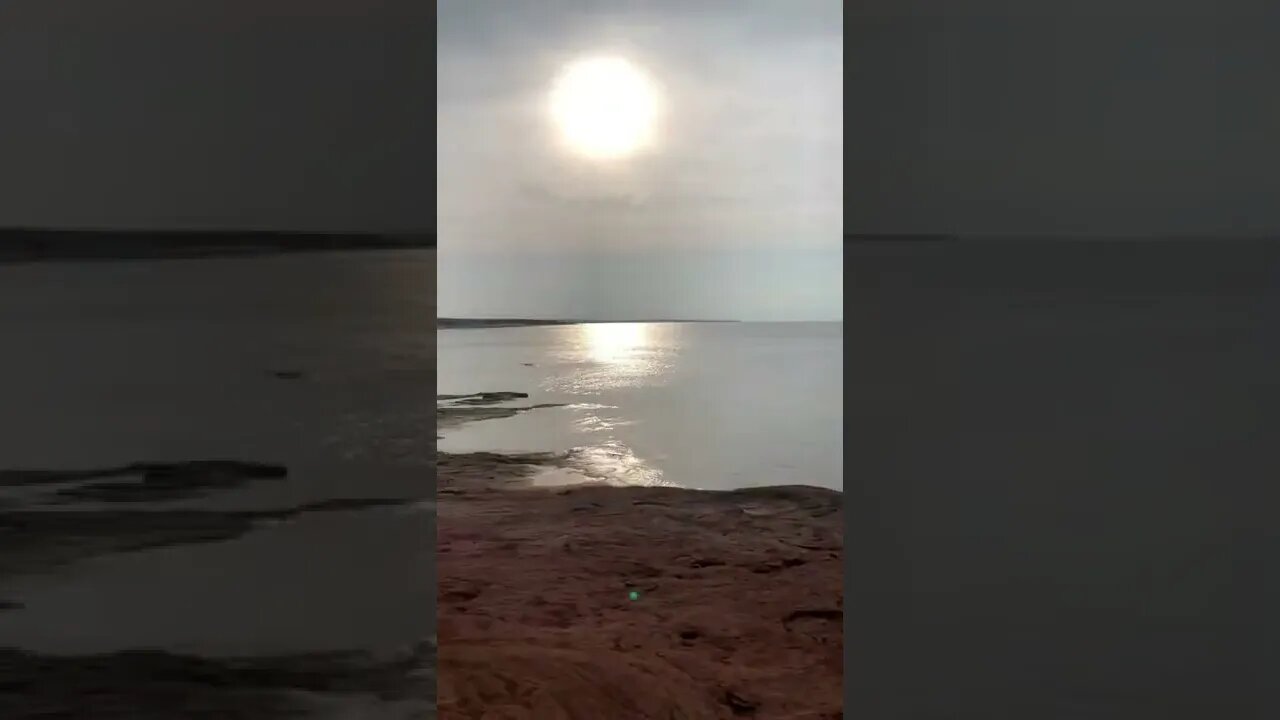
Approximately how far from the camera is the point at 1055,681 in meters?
0.89

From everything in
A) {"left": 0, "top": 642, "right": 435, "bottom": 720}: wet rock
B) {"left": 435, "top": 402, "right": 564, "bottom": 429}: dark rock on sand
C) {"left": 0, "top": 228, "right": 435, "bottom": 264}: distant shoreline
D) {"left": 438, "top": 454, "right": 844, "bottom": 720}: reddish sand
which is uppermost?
{"left": 0, "top": 228, "right": 435, "bottom": 264}: distant shoreline

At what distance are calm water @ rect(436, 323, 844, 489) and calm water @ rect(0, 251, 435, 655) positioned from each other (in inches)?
195

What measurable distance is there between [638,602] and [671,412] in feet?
18.6

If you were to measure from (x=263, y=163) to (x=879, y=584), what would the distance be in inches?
31.6

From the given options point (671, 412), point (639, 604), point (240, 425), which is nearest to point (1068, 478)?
point (240, 425)

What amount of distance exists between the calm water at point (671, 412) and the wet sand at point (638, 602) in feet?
2.31

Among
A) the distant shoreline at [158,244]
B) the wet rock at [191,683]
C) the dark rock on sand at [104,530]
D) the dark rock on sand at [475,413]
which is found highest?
the distant shoreline at [158,244]

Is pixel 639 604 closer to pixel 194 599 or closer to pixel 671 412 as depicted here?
pixel 194 599

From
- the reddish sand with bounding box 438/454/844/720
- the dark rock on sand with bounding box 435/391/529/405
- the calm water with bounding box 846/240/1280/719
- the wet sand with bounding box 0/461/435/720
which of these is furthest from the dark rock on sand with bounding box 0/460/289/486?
the dark rock on sand with bounding box 435/391/529/405

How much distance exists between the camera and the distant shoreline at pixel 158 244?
2.80 ft

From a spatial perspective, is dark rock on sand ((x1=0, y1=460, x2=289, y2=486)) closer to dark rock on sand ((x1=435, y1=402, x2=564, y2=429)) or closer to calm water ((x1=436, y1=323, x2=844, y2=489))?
calm water ((x1=436, y1=323, x2=844, y2=489))

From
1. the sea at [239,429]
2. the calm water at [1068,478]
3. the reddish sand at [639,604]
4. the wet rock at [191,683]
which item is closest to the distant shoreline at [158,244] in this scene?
the sea at [239,429]

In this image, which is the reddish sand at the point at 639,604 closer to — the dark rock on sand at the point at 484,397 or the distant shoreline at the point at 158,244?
the distant shoreline at the point at 158,244

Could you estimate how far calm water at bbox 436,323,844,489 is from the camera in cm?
690
